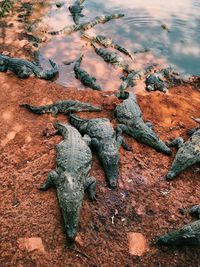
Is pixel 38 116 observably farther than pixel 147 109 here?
No

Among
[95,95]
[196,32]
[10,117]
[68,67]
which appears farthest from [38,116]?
[196,32]

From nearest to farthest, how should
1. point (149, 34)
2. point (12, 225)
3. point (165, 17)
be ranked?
1. point (12, 225)
2. point (149, 34)
3. point (165, 17)

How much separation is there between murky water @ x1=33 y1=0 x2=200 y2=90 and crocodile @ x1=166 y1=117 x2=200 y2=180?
3.03m

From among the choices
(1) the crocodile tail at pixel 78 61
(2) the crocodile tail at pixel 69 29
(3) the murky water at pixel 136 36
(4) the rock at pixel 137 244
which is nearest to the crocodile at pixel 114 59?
(3) the murky water at pixel 136 36

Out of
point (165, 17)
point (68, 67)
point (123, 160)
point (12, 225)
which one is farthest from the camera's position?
point (165, 17)

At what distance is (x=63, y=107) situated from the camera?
7426mm

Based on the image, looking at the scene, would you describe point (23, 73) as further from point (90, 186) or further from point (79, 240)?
point (79, 240)

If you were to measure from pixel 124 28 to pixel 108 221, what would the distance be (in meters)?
8.66

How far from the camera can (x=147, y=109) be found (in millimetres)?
7844

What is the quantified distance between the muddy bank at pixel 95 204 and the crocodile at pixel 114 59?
292 centimetres

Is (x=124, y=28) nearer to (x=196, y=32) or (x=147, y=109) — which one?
(x=196, y=32)

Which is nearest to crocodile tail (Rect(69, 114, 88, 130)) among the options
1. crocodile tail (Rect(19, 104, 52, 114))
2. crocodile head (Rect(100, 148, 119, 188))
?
crocodile tail (Rect(19, 104, 52, 114))

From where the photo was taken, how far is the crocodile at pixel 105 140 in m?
5.65

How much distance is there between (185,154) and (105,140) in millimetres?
1398
